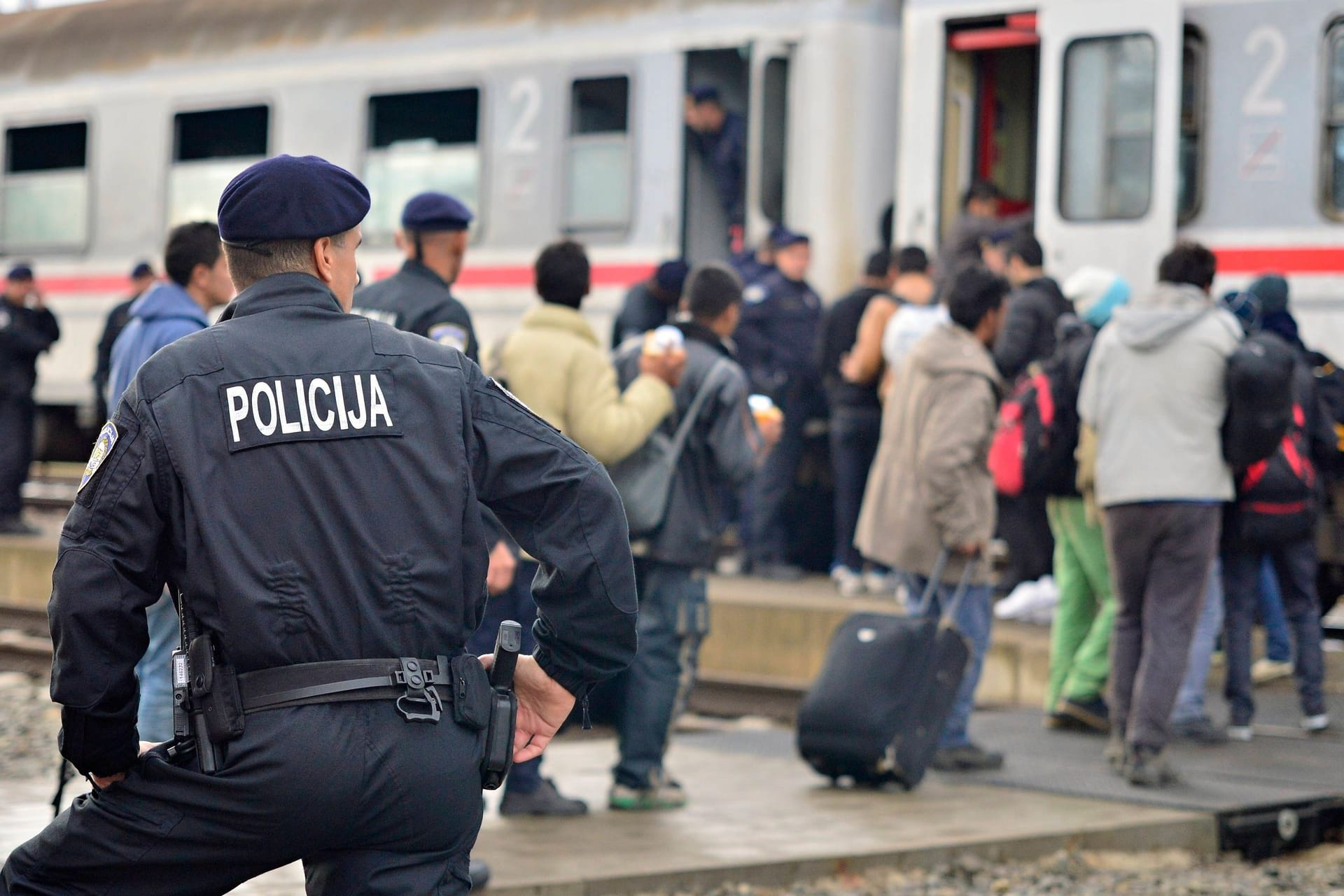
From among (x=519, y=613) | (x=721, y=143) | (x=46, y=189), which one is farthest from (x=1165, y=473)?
(x=46, y=189)

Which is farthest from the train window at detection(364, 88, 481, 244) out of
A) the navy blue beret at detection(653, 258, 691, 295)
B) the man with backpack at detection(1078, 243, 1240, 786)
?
the man with backpack at detection(1078, 243, 1240, 786)

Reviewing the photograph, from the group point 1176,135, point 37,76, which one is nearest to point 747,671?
point 1176,135

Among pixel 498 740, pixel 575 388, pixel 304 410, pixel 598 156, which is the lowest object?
pixel 498 740

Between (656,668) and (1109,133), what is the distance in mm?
5290

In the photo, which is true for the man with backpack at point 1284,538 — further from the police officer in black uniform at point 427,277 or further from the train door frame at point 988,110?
the police officer in black uniform at point 427,277

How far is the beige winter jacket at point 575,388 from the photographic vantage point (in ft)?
19.6

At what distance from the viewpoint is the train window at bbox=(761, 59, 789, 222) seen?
1178 centimetres

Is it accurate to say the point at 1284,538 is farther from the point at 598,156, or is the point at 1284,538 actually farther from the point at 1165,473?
the point at 598,156

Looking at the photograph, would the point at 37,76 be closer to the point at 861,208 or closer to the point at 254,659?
the point at 861,208

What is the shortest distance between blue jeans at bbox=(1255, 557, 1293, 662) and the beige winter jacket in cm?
362

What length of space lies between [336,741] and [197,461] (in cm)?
43

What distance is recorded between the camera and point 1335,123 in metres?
9.69

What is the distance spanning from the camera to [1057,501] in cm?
802

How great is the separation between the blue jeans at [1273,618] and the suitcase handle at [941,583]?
193 cm
